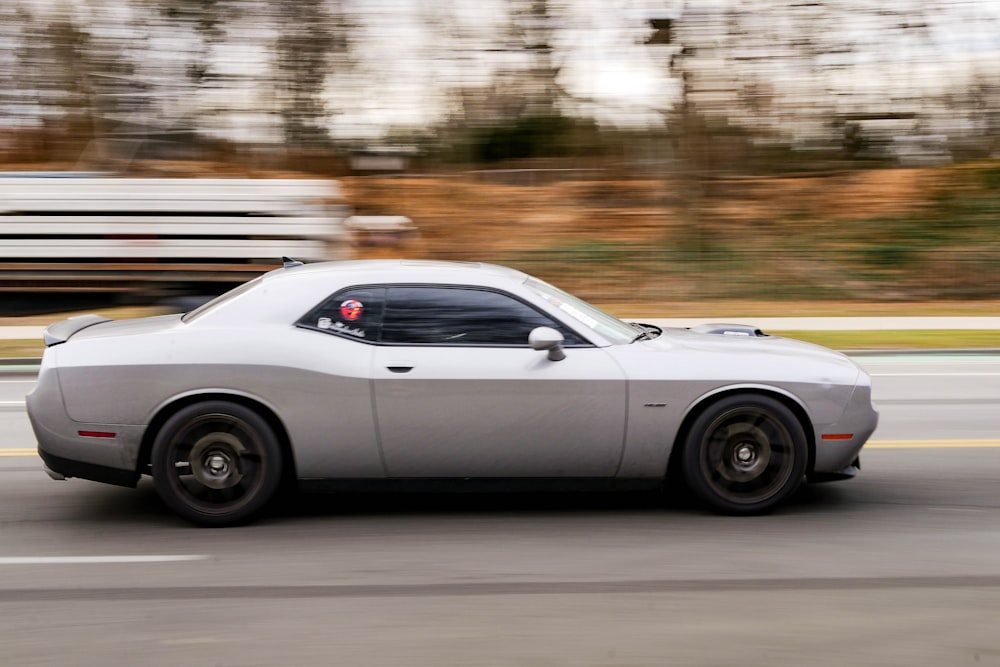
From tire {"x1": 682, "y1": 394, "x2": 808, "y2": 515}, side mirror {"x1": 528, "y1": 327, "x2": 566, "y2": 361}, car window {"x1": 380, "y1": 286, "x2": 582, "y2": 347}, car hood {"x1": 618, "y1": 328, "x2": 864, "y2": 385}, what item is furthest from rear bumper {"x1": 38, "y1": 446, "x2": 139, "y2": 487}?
tire {"x1": 682, "y1": 394, "x2": 808, "y2": 515}

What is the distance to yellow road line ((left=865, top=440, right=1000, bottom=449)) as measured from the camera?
7.08 meters

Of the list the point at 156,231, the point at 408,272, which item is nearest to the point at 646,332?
the point at 408,272

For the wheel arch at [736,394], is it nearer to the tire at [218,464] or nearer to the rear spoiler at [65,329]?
the tire at [218,464]

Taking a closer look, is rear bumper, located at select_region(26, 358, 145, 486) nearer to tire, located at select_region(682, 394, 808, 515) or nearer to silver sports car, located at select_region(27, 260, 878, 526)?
silver sports car, located at select_region(27, 260, 878, 526)

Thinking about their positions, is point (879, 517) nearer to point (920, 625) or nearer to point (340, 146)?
point (920, 625)

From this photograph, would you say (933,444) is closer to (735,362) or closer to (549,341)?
(735,362)

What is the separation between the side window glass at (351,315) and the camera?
5316mm

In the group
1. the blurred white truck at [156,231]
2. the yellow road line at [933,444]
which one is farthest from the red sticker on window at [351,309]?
the blurred white truck at [156,231]

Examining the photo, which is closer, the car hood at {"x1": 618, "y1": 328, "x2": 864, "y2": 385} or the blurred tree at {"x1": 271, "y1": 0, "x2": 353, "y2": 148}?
the car hood at {"x1": 618, "y1": 328, "x2": 864, "y2": 385}

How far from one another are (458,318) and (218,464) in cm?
141

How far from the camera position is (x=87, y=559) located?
480 centimetres

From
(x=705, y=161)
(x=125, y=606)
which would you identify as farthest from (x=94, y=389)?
(x=705, y=161)

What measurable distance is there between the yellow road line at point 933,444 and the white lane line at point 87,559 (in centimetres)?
460

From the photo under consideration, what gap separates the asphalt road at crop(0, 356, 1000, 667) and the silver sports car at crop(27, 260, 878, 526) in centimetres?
26
